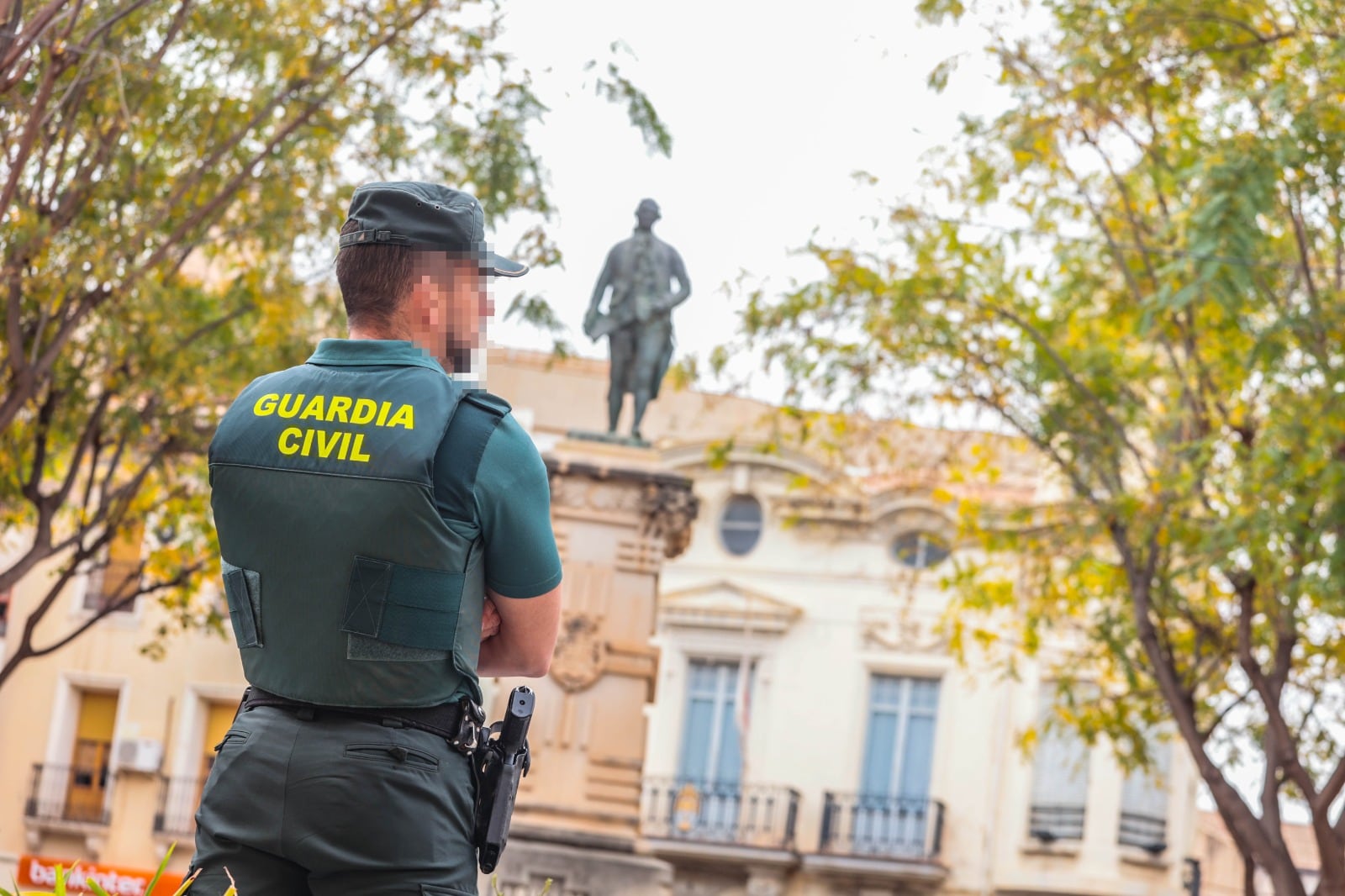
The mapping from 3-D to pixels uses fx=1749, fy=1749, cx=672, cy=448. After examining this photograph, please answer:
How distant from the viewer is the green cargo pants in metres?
2.31

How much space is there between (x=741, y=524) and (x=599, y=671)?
54.5 ft

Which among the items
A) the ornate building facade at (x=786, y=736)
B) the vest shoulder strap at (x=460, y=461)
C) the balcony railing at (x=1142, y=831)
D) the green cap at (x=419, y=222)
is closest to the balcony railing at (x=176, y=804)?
the ornate building facade at (x=786, y=736)

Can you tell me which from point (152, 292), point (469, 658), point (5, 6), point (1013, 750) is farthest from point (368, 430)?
point (1013, 750)

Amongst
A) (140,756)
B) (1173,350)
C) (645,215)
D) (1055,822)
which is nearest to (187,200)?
(645,215)

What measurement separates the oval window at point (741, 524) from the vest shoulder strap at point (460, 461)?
2558 cm

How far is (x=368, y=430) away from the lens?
7.91 ft

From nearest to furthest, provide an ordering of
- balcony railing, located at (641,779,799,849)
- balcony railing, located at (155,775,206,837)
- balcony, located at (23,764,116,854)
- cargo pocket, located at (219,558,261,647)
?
cargo pocket, located at (219,558,261,647) < balcony railing, located at (155,775,206,837) < balcony, located at (23,764,116,854) < balcony railing, located at (641,779,799,849)

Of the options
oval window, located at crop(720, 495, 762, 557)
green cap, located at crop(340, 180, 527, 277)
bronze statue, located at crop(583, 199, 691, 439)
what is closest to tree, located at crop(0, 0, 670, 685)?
bronze statue, located at crop(583, 199, 691, 439)

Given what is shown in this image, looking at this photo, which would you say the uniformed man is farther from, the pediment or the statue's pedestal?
the pediment

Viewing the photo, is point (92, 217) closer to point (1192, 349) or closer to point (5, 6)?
point (5, 6)

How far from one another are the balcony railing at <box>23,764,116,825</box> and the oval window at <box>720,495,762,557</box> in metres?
10.1

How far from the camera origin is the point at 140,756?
2602cm

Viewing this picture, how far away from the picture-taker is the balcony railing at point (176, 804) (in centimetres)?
2572

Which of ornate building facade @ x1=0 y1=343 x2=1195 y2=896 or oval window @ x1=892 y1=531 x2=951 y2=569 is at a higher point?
oval window @ x1=892 y1=531 x2=951 y2=569
